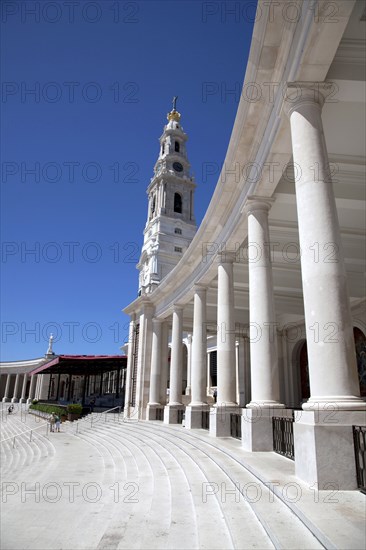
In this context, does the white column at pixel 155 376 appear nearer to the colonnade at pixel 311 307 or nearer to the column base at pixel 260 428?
the colonnade at pixel 311 307

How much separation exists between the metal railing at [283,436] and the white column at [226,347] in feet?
13.5

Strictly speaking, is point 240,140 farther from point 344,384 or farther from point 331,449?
point 331,449

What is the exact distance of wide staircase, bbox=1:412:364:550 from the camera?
452cm

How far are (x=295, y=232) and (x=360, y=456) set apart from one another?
10034 millimetres

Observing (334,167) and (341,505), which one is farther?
(334,167)

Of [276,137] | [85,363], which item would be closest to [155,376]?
[85,363]

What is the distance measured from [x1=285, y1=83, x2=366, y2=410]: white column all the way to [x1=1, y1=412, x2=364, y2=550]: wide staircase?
1624 mm

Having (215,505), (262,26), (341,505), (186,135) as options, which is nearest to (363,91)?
(262,26)

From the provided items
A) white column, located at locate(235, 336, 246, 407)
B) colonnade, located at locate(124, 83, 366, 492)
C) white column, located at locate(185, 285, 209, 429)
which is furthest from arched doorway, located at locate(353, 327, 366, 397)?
white column, located at locate(235, 336, 246, 407)

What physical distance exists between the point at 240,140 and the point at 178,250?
3744cm

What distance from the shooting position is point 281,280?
19.8 meters

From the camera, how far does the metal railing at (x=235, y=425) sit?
39.6ft

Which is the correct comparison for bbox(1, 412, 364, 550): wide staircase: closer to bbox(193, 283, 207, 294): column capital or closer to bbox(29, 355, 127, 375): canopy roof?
bbox(193, 283, 207, 294): column capital

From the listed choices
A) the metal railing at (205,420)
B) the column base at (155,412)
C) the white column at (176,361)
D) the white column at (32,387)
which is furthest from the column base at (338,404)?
the white column at (32,387)
